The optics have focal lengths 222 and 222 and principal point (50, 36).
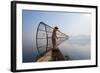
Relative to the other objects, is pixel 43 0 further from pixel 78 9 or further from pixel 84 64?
pixel 84 64

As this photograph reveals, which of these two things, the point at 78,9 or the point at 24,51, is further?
the point at 78,9

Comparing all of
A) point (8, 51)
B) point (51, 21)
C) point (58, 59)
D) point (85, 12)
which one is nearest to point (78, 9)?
point (85, 12)

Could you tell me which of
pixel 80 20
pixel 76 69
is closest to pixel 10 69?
pixel 76 69

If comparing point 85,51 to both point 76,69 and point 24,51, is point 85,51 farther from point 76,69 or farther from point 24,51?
point 24,51

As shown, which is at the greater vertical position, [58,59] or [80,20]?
[80,20]

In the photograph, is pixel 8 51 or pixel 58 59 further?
pixel 58 59

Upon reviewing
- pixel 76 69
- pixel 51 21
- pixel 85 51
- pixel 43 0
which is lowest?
pixel 76 69
